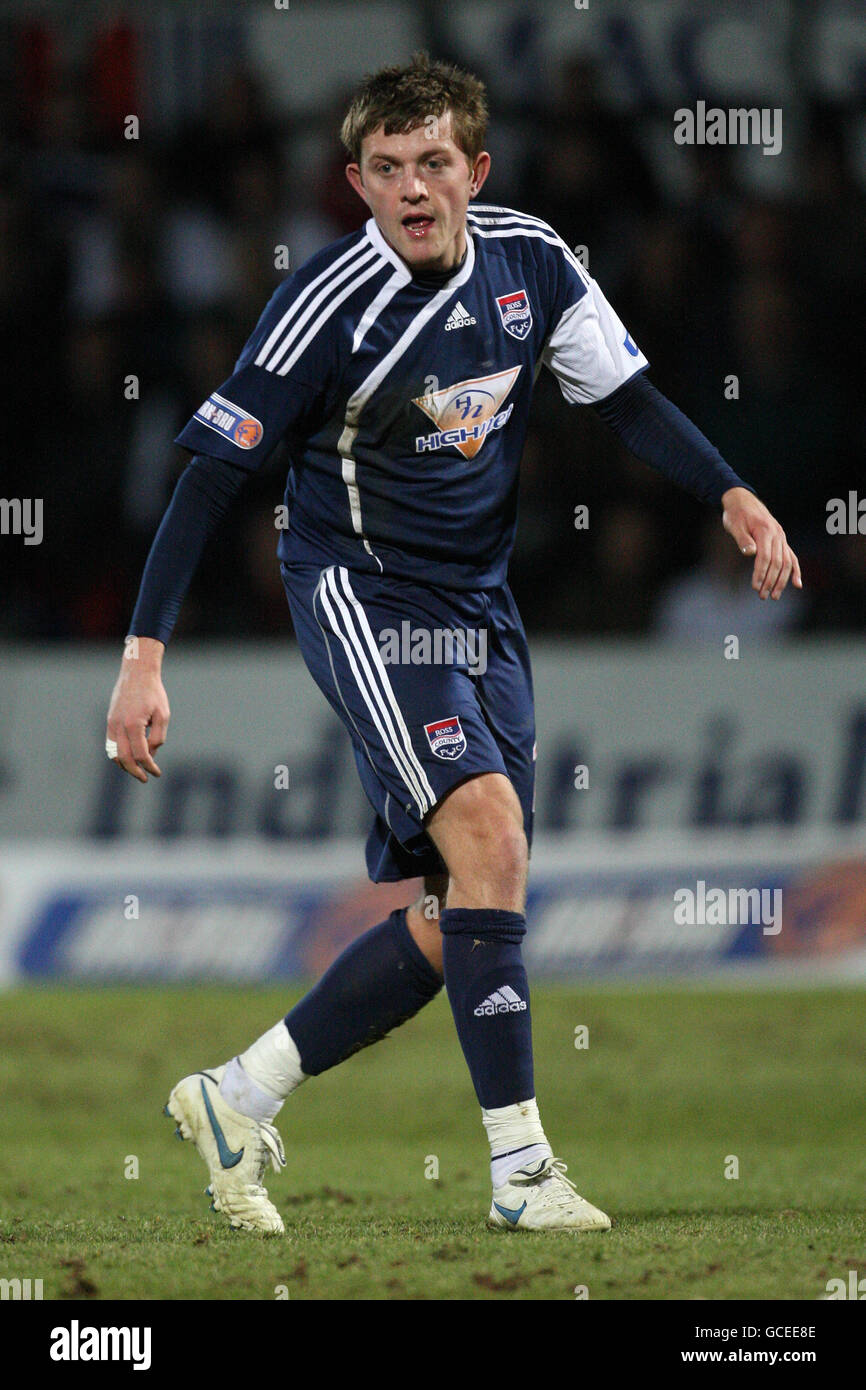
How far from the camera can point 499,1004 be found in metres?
4.20

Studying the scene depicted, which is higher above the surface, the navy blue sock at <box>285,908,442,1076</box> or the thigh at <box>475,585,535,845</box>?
the thigh at <box>475,585,535,845</box>

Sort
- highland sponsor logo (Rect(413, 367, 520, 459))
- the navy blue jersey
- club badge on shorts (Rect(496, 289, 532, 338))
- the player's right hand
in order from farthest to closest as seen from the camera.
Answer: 1. club badge on shorts (Rect(496, 289, 532, 338))
2. highland sponsor logo (Rect(413, 367, 520, 459))
3. the navy blue jersey
4. the player's right hand

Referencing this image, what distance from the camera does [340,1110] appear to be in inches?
290

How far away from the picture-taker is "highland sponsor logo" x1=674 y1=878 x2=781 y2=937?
939 cm

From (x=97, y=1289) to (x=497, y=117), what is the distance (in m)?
9.94

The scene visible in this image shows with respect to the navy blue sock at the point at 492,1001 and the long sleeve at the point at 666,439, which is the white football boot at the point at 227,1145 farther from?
the long sleeve at the point at 666,439

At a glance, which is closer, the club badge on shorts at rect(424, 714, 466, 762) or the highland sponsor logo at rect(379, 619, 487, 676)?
the club badge on shorts at rect(424, 714, 466, 762)

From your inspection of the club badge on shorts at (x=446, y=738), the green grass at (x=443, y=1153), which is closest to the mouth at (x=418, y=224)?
the club badge on shorts at (x=446, y=738)

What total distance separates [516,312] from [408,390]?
1.23 feet

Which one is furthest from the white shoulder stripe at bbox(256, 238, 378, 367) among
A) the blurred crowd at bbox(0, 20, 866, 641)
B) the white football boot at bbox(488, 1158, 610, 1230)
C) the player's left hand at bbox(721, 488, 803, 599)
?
the blurred crowd at bbox(0, 20, 866, 641)

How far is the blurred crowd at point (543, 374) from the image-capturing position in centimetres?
1055

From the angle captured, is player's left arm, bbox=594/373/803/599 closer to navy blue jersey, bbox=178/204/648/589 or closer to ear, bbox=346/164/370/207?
navy blue jersey, bbox=178/204/648/589

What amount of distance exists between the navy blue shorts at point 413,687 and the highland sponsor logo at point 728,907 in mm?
4933
